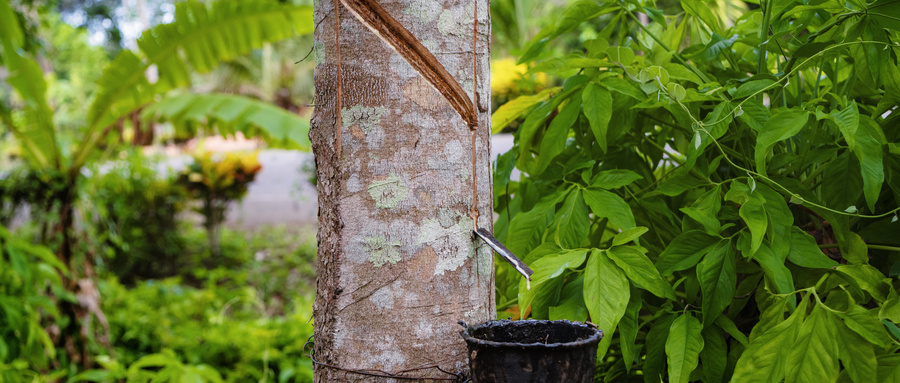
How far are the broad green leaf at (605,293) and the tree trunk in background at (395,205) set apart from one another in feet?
0.62

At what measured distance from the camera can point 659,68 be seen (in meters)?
1.08

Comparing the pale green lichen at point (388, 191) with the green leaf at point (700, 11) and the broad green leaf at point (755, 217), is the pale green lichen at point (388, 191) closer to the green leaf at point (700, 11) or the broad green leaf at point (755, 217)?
the broad green leaf at point (755, 217)

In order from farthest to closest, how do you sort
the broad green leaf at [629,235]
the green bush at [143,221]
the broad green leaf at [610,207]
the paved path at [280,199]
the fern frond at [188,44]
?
the paved path at [280,199] → the green bush at [143,221] → the fern frond at [188,44] → the broad green leaf at [610,207] → the broad green leaf at [629,235]

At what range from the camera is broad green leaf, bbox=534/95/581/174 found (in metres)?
1.25

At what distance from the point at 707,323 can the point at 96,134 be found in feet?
13.9

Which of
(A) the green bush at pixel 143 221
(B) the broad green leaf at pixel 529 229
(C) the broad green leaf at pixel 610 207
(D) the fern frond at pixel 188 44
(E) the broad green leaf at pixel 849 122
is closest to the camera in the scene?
(E) the broad green leaf at pixel 849 122

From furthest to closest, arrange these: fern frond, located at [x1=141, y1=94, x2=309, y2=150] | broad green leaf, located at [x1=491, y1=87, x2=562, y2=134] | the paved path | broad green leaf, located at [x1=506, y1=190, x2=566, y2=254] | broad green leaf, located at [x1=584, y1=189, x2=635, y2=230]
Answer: the paved path, fern frond, located at [x1=141, y1=94, x2=309, y2=150], broad green leaf, located at [x1=491, y1=87, x2=562, y2=134], broad green leaf, located at [x1=506, y1=190, x2=566, y2=254], broad green leaf, located at [x1=584, y1=189, x2=635, y2=230]

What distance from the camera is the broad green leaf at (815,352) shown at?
92 cm

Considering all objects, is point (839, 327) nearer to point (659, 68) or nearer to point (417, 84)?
point (659, 68)

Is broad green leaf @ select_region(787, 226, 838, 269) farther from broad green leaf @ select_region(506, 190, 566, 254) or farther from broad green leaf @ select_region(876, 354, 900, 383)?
broad green leaf @ select_region(506, 190, 566, 254)

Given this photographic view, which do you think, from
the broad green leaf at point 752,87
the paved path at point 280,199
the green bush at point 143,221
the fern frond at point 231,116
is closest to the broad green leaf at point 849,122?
the broad green leaf at point 752,87

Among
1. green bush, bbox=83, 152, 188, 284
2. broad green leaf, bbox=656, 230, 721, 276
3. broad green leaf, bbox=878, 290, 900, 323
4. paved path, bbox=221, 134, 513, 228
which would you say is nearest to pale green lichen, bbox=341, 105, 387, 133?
broad green leaf, bbox=656, 230, 721, 276

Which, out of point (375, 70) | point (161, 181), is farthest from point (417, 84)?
point (161, 181)

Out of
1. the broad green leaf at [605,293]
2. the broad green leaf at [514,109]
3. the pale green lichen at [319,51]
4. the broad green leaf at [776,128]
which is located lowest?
the broad green leaf at [605,293]
